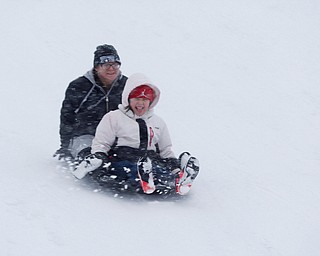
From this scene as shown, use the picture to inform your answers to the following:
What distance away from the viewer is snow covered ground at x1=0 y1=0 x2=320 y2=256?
3.61 m

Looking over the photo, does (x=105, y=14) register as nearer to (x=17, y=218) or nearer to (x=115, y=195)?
(x=115, y=195)

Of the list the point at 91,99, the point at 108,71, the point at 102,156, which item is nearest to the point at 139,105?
the point at 102,156

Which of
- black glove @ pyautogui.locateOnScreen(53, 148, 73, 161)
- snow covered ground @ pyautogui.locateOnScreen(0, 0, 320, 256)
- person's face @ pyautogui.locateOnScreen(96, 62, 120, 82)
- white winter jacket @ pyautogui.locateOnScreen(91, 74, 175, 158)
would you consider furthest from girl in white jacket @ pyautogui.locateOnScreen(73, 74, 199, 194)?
black glove @ pyautogui.locateOnScreen(53, 148, 73, 161)

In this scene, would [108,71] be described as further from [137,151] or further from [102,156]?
[102,156]

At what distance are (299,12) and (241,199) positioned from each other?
10.2 metres

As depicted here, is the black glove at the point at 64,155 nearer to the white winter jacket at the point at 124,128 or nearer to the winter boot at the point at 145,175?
the white winter jacket at the point at 124,128

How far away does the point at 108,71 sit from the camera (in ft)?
16.8

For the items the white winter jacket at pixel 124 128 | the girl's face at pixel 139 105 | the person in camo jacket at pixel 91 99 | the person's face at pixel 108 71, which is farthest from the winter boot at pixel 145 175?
the person's face at pixel 108 71

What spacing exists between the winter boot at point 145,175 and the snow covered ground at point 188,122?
0.51 feet

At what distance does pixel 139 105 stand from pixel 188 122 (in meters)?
3.03

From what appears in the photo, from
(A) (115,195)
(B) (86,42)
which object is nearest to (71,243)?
(A) (115,195)

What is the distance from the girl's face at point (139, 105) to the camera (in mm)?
4598

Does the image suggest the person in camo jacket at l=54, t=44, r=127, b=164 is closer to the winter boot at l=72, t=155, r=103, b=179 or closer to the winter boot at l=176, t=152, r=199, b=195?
the winter boot at l=72, t=155, r=103, b=179

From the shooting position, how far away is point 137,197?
4.35m
